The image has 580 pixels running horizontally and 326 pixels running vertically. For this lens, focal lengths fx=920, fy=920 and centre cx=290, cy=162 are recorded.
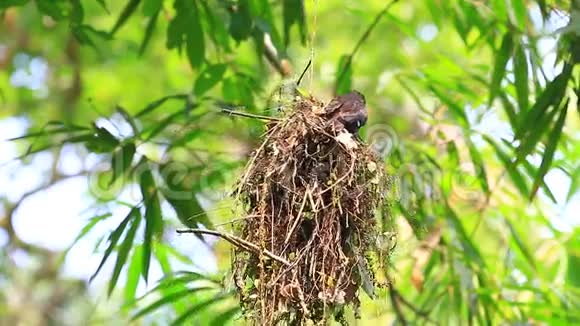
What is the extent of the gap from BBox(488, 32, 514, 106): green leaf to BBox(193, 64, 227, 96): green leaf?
54 centimetres

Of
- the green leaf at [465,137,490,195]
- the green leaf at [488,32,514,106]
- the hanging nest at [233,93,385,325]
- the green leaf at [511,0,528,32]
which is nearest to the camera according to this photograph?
the hanging nest at [233,93,385,325]

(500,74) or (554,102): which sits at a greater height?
(500,74)

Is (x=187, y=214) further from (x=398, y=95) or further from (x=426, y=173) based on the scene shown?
(x=398, y=95)

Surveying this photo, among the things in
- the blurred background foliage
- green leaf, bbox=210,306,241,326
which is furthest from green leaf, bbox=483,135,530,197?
green leaf, bbox=210,306,241,326

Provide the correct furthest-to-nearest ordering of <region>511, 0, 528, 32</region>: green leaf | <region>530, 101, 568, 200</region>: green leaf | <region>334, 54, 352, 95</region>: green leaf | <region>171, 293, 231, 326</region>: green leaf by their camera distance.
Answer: <region>334, 54, 352, 95</region>: green leaf < <region>511, 0, 528, 32</region>: green leaf < <region>530, 101, 568, 200</region>: green leaf < <region>171, 293, 231, 326</region>: green leaf

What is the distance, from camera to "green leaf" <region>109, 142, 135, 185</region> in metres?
1.71

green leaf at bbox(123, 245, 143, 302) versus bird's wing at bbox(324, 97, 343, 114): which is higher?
green leaf at bbox(123, 245, 143, 302)

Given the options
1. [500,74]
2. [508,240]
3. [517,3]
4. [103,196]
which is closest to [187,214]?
[103,196]

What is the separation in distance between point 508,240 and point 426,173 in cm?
35

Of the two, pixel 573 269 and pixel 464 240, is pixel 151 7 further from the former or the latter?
pixel 573 269

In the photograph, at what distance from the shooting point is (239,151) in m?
1.63

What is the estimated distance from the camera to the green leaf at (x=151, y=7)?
6.11ft

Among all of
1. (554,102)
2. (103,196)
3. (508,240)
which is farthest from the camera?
Answer: (508,240)

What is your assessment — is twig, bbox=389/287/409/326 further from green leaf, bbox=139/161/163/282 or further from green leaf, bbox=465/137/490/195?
green leaf, bbox=139/161/163/282
